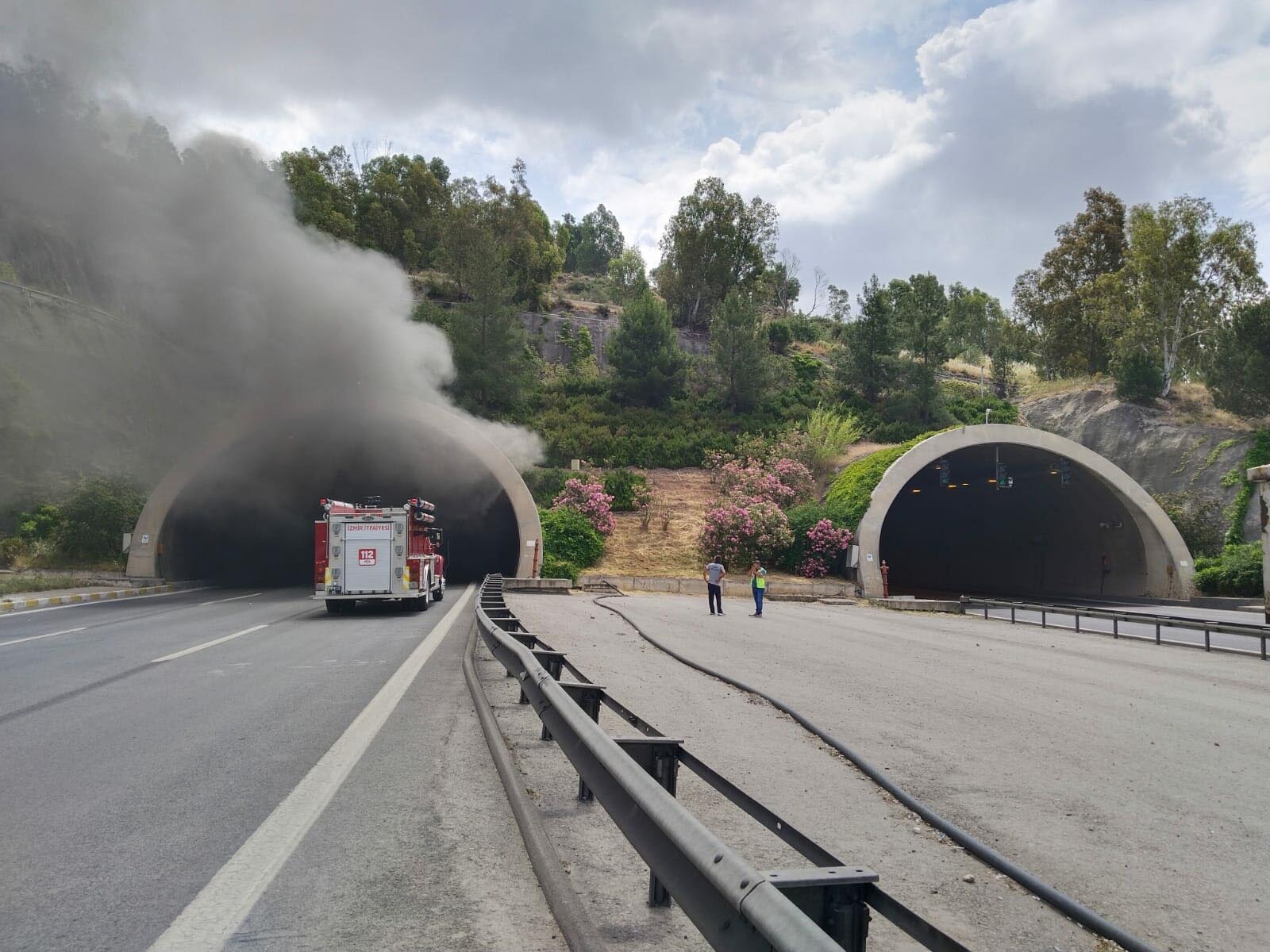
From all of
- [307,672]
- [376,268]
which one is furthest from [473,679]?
[376,268]

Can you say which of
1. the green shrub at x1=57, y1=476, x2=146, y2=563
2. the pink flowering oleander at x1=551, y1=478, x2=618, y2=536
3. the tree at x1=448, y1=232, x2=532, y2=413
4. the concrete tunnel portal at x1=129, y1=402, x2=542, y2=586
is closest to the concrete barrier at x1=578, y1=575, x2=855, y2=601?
the concrete tunnel portal at x1=129, y1=402, x2=542, y2=586

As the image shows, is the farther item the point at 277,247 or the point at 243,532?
the point at 243,532

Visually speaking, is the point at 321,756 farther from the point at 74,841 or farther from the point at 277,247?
the point at 277,247

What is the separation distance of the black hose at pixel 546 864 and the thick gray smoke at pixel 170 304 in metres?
18.3

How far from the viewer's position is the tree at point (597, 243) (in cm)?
11394

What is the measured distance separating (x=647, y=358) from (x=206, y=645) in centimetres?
4037

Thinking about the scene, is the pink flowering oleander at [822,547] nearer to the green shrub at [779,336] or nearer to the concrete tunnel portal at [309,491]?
the concrete tunnel portal at [309,491]

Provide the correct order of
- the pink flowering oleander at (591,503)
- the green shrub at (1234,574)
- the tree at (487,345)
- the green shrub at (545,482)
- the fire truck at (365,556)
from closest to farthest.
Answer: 1. the fire truck at (365,556)
2. the green shrub at (1234,574)
3. the pink flowering oleander at (591,503)
4. the green shrub at (545,482)
5. the tree at (487,345)

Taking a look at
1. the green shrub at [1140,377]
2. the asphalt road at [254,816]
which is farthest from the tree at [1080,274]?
the asphalt road at [254,816]

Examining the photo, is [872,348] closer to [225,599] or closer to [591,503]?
[591,503]

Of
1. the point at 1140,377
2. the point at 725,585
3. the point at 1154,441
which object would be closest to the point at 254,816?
the point at 725,585

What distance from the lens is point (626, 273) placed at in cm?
9269

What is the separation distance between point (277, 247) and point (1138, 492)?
27.9m

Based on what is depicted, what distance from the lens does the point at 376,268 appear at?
28375mm
